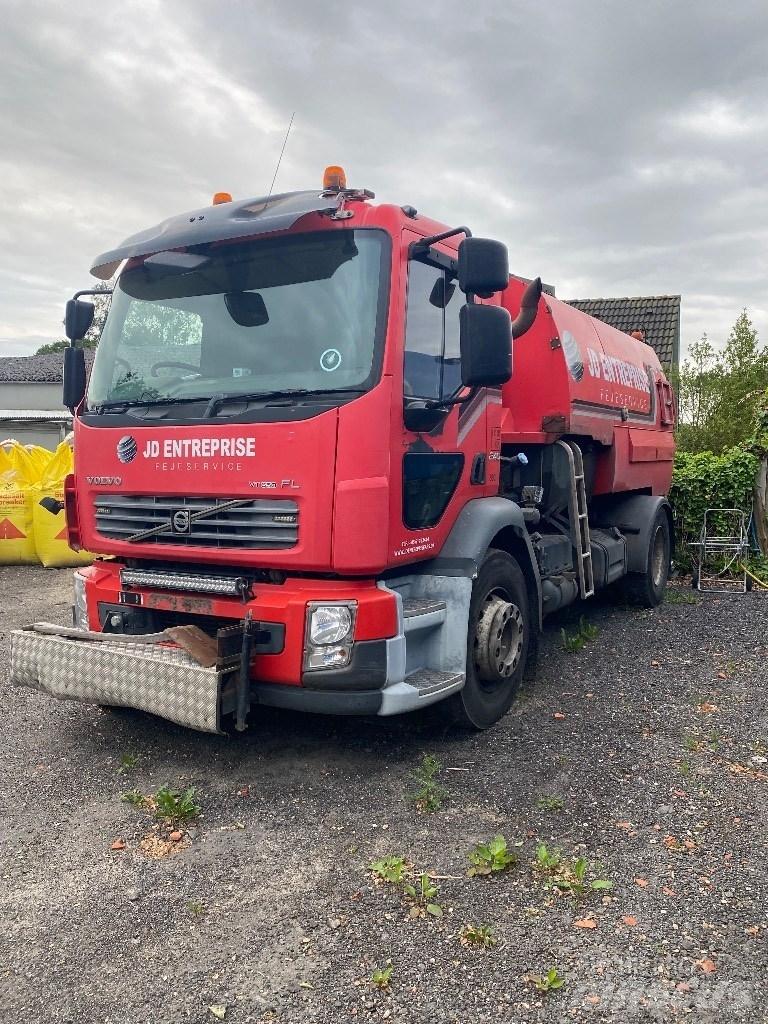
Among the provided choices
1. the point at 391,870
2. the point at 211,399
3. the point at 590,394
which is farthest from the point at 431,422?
the point at 590,394

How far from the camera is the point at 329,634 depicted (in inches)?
145

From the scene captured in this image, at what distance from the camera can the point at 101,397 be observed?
4449 mm

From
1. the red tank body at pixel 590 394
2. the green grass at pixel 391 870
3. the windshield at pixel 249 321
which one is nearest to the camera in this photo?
the green grass at pixel 391 870

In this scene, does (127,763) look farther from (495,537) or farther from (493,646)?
(495,537)

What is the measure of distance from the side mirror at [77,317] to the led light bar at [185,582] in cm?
159

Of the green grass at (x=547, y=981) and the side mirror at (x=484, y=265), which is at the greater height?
the side mirror at (x=484, y=265)

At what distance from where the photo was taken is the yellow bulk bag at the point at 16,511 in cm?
1025

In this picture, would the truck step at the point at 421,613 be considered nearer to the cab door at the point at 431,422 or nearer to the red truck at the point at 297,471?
the red truck at the point at 297,471

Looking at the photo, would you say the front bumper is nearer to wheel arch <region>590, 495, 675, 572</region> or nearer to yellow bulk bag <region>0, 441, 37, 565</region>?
wheel arch <region>590, 495, 675, 572</region>

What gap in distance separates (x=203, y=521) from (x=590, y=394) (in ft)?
11.6

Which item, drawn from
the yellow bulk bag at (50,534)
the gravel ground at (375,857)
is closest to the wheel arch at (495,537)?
the gravel ground at (375,857)

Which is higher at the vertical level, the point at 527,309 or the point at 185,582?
the point at 527,309

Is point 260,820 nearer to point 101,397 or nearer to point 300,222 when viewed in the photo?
point 101,397

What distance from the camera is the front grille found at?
3764mm
